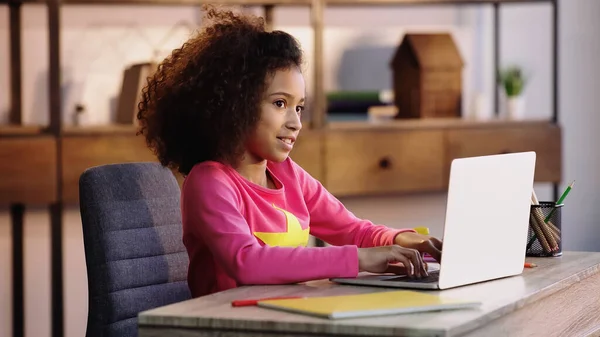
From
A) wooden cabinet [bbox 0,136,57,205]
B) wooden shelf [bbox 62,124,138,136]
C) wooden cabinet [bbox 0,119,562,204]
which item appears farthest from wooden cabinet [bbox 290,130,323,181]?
wooden cabinet [bbox 0,136,57,205]

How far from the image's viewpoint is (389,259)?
5.50ft

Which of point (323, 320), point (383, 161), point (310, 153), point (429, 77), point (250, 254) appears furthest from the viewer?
point (429, 77)

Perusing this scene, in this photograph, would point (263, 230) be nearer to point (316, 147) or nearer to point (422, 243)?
point (422, 243)

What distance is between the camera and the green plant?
4.12 metres

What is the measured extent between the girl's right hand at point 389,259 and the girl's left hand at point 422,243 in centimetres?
10

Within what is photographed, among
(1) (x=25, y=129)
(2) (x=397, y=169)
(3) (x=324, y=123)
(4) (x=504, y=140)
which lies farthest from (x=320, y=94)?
(1) (x=25, y=129)

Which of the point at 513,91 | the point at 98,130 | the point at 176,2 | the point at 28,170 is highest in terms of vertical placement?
the point at 176,2

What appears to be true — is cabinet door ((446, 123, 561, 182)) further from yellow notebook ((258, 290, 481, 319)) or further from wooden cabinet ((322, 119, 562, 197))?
yellow notebook ((258, 290, 481, 319))

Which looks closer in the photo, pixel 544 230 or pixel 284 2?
pixel 544 230

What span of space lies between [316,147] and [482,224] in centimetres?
210

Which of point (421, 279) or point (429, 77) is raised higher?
point (429, 77)

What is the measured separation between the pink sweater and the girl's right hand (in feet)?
0.06

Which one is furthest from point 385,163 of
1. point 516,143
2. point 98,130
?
point 98,130

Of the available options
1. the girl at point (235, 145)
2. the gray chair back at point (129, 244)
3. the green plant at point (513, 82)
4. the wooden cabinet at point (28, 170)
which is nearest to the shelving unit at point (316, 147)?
the wooden cabinet at point (28, 170)
